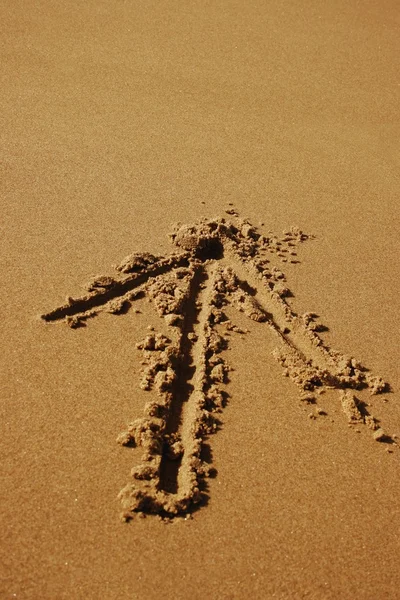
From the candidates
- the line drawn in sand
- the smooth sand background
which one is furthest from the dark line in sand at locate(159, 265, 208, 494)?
the smooth sand background

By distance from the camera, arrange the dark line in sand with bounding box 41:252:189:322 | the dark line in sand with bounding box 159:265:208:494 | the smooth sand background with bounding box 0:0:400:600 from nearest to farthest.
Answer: the smooth sand background with bounding box 0:0:400:600
the dark line in sand with bounding box 159:265:208:494
the dark line in sand with bounding box 41:252:189:322

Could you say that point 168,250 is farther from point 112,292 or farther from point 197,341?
point 197,341

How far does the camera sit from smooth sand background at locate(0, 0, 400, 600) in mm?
1574

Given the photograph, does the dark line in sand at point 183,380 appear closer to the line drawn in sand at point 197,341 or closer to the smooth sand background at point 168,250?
the line drawn in sand at point 197,341

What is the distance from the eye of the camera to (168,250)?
255 centimetres

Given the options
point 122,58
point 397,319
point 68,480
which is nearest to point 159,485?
point 68,480

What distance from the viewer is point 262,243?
2.68 metres

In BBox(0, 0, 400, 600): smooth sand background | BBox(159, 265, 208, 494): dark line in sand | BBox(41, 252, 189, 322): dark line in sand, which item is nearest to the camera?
BBox(0, 0, 400, 600): smooth sand background

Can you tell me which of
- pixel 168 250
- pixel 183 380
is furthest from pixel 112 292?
pixel 183 380

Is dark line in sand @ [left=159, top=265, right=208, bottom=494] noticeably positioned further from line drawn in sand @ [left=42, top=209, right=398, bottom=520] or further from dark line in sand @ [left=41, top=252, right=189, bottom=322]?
dark line in sand @ [left=41, top=252, right=189, bottom=322]

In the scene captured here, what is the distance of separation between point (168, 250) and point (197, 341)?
0.56 meters

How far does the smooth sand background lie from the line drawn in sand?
55 mm

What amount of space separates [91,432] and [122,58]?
3224 millimetres

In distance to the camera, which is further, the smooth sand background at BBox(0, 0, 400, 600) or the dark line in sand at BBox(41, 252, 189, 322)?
the dark line in sand at BBox(41, 252, 189, 322)
